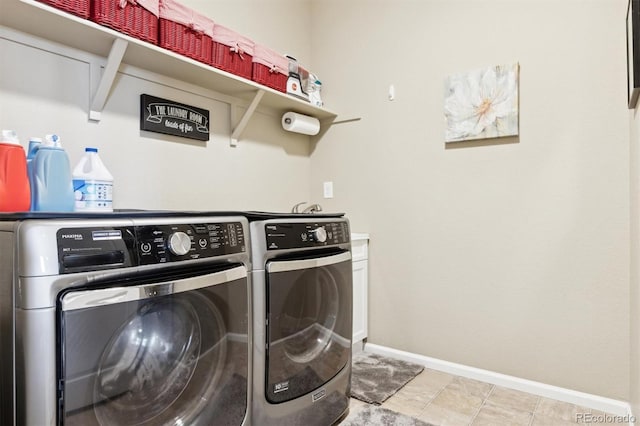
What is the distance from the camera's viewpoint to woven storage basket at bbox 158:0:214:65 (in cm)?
171

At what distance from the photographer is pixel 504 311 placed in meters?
2.20

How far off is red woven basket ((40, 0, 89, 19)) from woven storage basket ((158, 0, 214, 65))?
1.03ft

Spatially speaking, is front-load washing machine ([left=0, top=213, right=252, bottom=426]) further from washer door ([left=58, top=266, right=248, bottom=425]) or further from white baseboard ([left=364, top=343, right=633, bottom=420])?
white baseboard ([left=364, top=343, right=633, bottom=420])

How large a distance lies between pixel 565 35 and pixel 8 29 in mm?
2544

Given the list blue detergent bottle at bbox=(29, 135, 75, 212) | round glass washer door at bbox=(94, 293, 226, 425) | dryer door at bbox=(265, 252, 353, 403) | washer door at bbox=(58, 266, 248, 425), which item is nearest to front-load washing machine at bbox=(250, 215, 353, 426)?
dryer door at bbox=(265, 252, 353, 403)

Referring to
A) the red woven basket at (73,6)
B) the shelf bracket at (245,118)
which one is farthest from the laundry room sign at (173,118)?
the red woven basket at (73,6)

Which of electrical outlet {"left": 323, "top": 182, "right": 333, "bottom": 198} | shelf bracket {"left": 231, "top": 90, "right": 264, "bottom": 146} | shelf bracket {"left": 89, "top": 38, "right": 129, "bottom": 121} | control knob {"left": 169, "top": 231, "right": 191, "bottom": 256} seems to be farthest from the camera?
electrical outlet {"left": 323, "top": 182, "right": 333, "bottom": 198}

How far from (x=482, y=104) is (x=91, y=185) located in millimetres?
2050

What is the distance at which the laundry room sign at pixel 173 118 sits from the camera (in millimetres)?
1910

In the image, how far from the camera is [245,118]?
91.0 inches

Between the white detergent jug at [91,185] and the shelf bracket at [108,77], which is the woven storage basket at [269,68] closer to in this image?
the shelf bracket at [108,77]

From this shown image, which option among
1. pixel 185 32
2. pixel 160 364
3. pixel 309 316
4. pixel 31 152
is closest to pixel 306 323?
pixel 309 316

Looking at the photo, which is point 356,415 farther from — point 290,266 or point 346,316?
point 290,266

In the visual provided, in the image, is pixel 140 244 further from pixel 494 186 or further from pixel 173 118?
pixel 494 186
